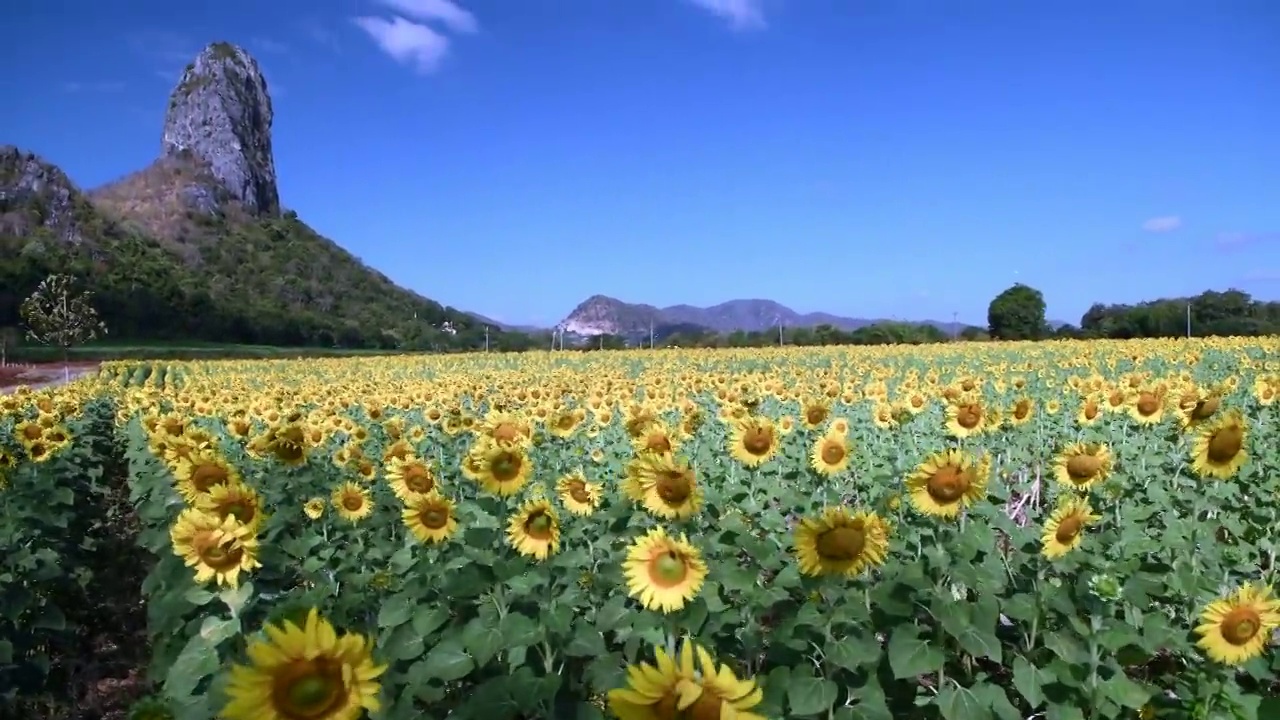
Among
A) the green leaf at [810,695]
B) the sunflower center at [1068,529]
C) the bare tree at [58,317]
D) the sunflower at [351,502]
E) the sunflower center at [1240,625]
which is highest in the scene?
the bare tree at [58,317]

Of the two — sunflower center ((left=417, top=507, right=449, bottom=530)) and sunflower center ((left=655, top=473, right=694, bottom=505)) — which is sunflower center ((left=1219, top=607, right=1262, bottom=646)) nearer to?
sunflower center ((left=655, top=473, right=694, bottom=505))

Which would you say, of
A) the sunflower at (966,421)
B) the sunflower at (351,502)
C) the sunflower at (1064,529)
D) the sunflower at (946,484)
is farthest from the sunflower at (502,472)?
the sunflower at (966,421)

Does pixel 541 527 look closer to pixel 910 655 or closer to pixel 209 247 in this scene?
pixel 910 655

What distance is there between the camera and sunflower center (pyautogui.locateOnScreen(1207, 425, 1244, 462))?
3672 millimetres

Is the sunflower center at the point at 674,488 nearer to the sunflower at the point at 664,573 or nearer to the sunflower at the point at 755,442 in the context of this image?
the sunflower at the point at 664,573

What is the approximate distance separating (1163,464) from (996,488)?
245 centimetres

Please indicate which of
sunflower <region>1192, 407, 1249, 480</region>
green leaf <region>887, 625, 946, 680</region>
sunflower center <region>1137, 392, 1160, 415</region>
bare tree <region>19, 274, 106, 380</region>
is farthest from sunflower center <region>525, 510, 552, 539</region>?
bare tree <region>19, 274, 106, 380</region>

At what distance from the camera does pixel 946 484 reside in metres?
3.20

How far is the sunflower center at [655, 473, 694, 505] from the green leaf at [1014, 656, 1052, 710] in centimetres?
127

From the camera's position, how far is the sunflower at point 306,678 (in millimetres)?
1535

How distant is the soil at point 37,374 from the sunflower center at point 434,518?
118 ft

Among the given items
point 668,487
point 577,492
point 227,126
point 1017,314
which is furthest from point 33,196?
point 668,487

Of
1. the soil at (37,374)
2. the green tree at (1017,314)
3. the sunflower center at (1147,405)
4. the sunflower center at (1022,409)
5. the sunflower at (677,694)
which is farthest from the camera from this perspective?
the green tree at (1017,314)

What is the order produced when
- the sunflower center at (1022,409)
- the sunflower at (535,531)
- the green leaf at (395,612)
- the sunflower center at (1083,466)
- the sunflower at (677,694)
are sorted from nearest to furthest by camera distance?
1. the sunflower at (677,694)
2. the green leaf at (395,612)
3. the sunflower at (535,531)
4. the sunflower center at (1083,466)
5. the sunflower center at (1022,409)
